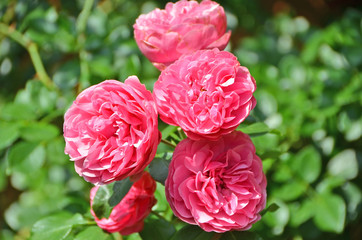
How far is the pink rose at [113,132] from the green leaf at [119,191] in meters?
0.09

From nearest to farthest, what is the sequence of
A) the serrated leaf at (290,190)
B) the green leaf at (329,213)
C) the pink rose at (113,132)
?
the pink rose at (113,132) → the green leaf at (329,213) → the serrated leaf at (290,190)

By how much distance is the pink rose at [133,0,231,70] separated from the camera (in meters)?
0.69

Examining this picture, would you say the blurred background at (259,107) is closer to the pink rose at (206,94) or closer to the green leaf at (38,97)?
the green leaf at (38,97)

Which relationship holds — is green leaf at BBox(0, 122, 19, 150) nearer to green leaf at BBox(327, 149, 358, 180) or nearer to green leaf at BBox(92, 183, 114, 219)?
green leaf at BBox(92, 183, 114, 219)

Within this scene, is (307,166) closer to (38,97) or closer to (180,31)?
(180,31)

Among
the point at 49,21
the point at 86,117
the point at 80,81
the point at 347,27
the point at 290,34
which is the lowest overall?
the point at 290,34

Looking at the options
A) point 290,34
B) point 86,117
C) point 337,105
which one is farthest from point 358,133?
point 86,117

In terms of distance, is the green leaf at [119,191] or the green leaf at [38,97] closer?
the green leaf at [119,191]

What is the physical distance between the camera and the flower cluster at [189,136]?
604mm

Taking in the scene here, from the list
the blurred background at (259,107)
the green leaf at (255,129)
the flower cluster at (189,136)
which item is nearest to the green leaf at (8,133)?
the blurred background at (259,107)

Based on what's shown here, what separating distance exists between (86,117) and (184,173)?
167 millimetres

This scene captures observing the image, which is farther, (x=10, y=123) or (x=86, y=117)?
(x=10, y=123)

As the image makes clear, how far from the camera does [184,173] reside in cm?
63

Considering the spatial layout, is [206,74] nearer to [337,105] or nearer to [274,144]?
[274,144]
